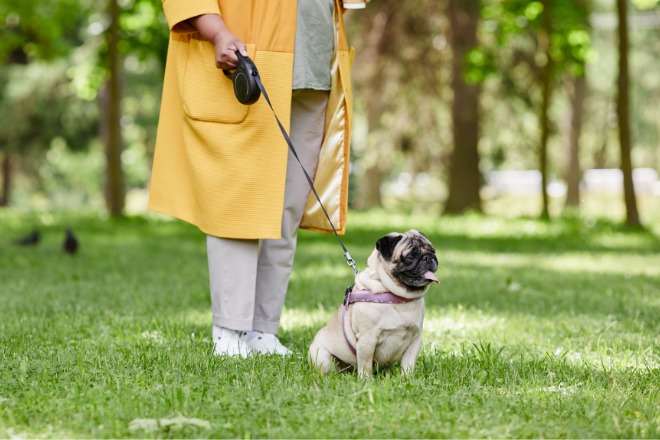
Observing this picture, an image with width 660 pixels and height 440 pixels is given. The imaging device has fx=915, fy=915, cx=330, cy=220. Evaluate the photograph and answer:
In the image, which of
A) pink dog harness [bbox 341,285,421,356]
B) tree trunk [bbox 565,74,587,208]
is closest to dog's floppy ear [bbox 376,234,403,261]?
pink dog harness [bbox 341,285,421,356]

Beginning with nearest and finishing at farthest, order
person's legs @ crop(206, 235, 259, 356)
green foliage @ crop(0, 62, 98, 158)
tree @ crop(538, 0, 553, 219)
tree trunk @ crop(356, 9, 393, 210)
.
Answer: person's legs @ crop(206, 235, 259, 356), tree @ crop(538, 0, 553, 219), tree trunk @ crop(356, 9, 393, 210), green foliage @ crop(0, 62, 98, 158)

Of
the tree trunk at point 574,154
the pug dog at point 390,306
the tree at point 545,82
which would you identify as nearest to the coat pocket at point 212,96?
the pug dog at point 390,306

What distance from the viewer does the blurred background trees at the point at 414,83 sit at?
14516 millimetres

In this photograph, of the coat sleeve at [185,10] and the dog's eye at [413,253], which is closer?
the dog's eye at [413,253]

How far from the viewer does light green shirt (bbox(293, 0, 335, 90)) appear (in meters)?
4.25

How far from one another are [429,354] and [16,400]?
6.16 feet

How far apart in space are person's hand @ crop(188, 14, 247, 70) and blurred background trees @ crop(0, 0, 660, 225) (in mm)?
9902

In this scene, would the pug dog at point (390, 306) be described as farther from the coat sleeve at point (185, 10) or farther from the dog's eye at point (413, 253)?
the coat sleeve at point (185, 10)

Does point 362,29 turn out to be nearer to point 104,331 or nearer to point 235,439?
point 104,331

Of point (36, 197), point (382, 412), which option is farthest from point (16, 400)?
point (36, 197)

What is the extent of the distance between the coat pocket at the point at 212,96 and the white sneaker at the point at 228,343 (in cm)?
102

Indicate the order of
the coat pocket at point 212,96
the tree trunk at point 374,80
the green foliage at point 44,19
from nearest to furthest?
1. the coat pocket at point 212,96
2. the green foliage at point 44,19
3. the tree trunk at point 374,80

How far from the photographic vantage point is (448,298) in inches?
254

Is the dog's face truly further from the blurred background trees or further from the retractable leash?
the blurred background trees
